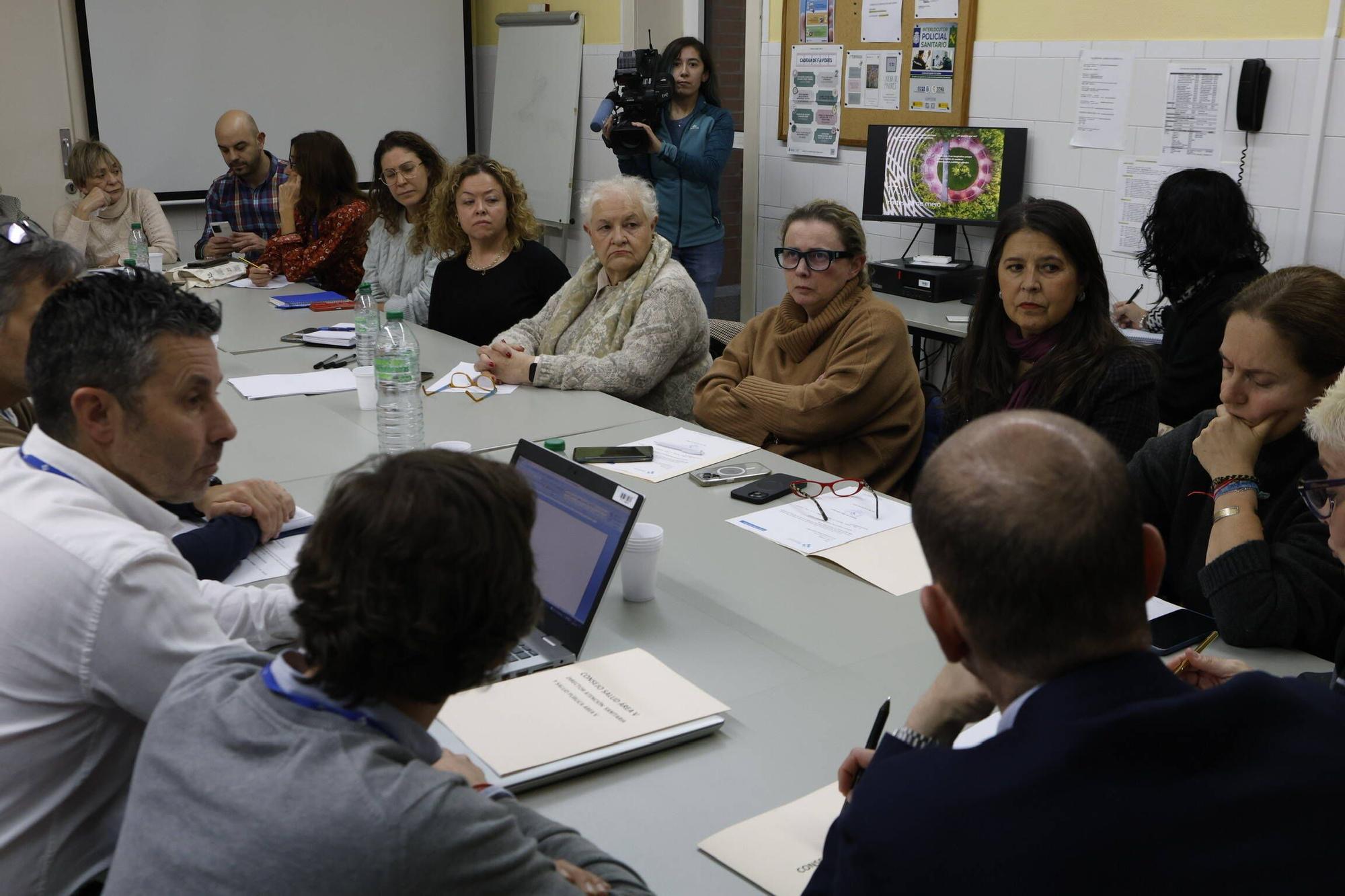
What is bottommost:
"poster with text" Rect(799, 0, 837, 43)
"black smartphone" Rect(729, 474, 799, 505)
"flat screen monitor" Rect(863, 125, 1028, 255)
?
"black smartphone" Rect(729, 474, 799, 505)

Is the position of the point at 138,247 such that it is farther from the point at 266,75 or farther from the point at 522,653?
the point at 522,653

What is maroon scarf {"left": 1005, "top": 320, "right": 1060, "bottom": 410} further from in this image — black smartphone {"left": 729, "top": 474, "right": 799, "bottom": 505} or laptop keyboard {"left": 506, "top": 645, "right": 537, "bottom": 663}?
laptop keyboard {"left": 506, "top": 645, "right": 537, "bottom": 663}

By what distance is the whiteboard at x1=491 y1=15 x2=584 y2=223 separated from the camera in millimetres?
6754

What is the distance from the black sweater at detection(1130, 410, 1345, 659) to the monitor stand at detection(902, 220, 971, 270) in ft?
9.30

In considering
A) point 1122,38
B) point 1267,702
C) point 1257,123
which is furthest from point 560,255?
point 1267,702

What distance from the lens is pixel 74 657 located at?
1238 millimetres

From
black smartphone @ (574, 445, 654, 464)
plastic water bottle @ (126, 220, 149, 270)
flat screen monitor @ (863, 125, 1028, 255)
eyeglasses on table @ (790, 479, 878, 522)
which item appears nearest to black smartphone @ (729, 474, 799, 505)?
eyeglasses on table @ (790, 479, 878, 522)

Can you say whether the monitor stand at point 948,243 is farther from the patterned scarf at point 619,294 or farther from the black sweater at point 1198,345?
the patterned scarf at point 619,294

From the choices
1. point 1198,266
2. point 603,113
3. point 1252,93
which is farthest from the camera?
point 603,113

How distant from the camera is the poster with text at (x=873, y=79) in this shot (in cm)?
500

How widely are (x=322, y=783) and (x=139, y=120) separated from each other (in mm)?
6599

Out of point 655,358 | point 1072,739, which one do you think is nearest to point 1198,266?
point 655,358

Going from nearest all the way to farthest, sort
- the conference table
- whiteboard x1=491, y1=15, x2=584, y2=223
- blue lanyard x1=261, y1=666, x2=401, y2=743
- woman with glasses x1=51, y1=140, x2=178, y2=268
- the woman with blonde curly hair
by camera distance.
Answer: blue lanyard x1=261, y1=666, x2=401, y2=743 < the conference table < the woman with blonde curly hair < woman with glasses x1=51, y1=140, x2=178, y2=268 < whiteboard x1=491, y1=15, x2=584, y2=223

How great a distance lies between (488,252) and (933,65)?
2046 mm
